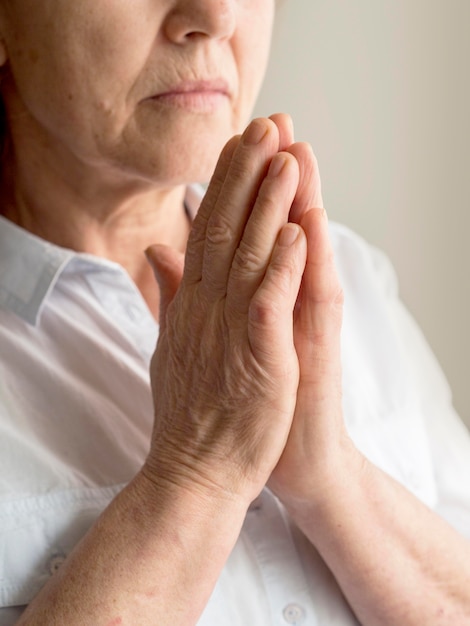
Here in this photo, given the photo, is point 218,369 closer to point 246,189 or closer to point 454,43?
point 246,189

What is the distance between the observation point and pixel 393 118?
158 cm

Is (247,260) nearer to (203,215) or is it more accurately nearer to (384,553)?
(203,215)

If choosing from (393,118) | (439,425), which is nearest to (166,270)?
(439,425)

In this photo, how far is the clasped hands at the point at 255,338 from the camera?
81 centimetres

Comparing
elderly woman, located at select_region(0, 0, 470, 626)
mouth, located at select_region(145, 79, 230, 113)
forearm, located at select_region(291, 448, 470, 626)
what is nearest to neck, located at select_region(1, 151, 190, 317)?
elderly woman, located at select_region(0, 0, 470, 626)

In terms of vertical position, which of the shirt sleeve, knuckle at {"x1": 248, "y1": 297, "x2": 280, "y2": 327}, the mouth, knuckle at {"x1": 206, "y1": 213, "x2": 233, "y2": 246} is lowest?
the shirt sleeve

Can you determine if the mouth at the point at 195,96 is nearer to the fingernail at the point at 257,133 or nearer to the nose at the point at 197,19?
the nose at the point at 197,19

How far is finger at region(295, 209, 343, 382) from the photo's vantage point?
827 mm

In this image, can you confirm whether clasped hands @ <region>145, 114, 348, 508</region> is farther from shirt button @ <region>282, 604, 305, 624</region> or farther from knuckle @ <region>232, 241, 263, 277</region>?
shirt button @ <region>282, 604, 305, 624</region>

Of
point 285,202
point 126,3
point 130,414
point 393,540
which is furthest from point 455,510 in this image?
point 126,3

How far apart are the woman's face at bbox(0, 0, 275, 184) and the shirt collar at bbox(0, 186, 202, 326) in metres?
0.12

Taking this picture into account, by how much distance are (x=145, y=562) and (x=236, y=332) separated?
0.22 m

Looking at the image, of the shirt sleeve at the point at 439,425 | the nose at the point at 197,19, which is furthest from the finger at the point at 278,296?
the shirt sleeve at the point at 439,425

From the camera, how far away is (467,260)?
5.27 ft
